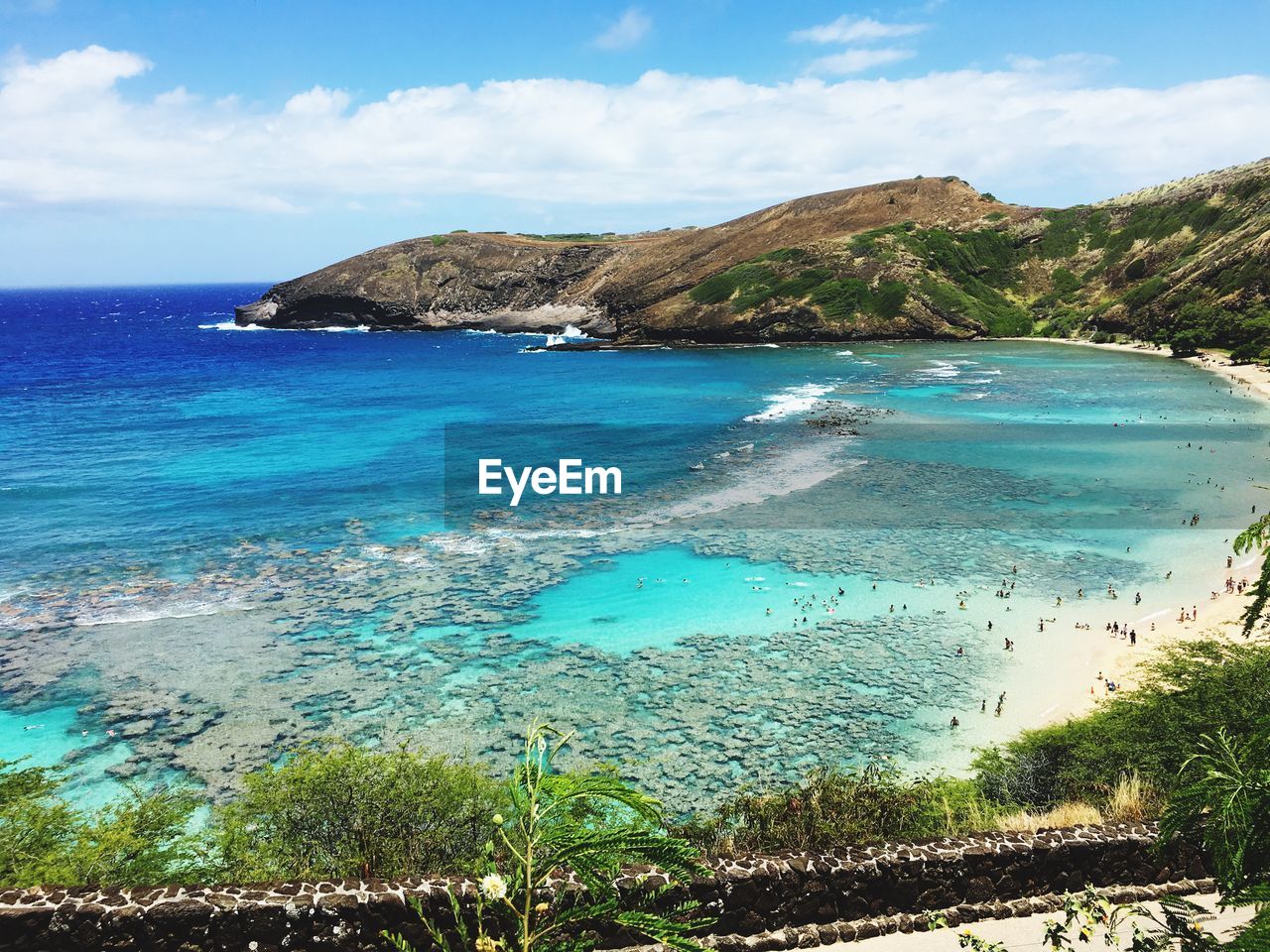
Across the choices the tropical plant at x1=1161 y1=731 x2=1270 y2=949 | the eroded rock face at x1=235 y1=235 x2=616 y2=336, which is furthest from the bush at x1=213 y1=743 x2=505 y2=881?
the eroded rock face at x1=235 y1=235 x2=616 y2=336

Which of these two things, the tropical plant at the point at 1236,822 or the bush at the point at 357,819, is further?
the bush at the point at 357,819

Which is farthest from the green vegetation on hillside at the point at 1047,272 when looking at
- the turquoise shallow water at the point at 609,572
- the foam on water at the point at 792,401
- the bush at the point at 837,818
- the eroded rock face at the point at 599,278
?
the bush at the point at 837,818

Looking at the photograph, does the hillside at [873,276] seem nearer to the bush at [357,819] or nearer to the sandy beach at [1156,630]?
the sandy beach at [1156,630]

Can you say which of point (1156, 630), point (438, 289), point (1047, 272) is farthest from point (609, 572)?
point (438, 289)

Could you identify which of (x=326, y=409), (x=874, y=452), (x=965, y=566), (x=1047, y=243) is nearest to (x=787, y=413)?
(x=874, y=452)

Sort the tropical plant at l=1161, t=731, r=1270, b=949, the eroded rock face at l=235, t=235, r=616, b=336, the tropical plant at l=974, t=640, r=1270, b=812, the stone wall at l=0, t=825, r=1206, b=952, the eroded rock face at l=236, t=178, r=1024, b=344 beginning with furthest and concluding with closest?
the eroded rock face at l=235, t=235, r=616, b=336
the eroded rock face at l=236, t=178, r=1024, b=344
the tropical plant at l=974, t=640, r=1270, b=812
the stone wall at l=0, t=825, r=1206, b=952
the tropical plant at l=1161, t=731, r=1270, b=949

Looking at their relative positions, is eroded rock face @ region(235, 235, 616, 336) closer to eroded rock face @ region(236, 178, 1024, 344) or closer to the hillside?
eroded rock face @ region(236, 178, 1024, 344)

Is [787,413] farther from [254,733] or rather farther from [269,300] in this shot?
[269,300]
